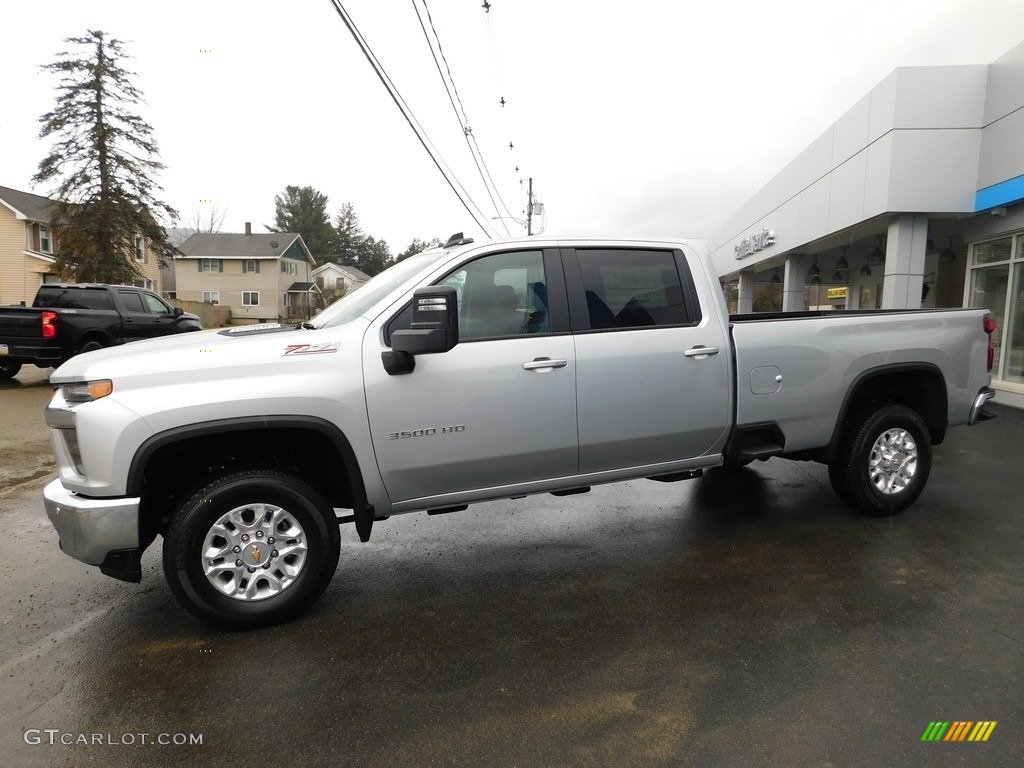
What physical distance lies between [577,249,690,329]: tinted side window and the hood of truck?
1.50 metres

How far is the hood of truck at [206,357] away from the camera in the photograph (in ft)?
10.0

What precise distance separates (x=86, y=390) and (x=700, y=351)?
11.4 feet

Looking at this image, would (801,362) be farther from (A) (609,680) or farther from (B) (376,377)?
(B) (376,377)

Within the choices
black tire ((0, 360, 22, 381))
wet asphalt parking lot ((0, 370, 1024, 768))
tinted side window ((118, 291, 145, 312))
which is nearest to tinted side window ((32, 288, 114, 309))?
tinted side window ((118, 291, 145, 312))

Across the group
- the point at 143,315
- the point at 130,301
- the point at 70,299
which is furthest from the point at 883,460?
the point at 70,299

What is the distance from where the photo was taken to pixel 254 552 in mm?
3211

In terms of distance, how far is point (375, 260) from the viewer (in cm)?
9219

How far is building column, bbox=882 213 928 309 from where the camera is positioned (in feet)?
39.8

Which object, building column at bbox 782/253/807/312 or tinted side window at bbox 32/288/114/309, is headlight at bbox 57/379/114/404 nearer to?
tinted side window at bbox 32/288/114/309


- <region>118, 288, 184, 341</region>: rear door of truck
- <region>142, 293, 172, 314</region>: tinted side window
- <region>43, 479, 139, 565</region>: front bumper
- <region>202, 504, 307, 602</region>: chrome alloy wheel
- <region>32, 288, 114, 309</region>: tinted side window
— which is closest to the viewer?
<region>43, 479, 139, 565</region>: front bumper

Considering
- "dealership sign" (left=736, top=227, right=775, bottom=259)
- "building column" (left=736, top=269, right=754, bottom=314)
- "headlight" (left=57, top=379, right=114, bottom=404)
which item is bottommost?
"headlight" (left=57, top=379, right=114, bottom=404)

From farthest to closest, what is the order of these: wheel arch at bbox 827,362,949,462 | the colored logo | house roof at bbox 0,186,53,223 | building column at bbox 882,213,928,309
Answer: house roof at bbox 0,186,53,223 → building column at bbox 882,213,928,309 → wheel arch at bbox 827,362,949,462 → the colored logo

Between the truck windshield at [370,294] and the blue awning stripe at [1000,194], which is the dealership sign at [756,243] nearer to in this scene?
the blue awning stripe at [1000,194]

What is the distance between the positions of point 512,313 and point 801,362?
215 centimetres
